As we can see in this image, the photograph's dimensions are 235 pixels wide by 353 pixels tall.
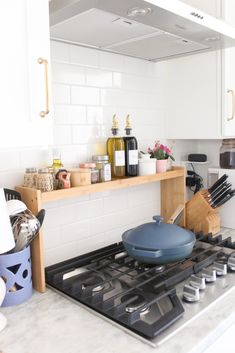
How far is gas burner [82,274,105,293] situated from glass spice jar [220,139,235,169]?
1.02 m

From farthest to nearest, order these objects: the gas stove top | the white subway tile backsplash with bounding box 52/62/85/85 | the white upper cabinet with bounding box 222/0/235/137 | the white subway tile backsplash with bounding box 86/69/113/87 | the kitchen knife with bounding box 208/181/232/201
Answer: the kitchen knife with bounding box 208/181/232/201, the white upper cabinet with bounding box 222/0/235/137, the white subway tile backsplash with bounding box 86/69/113/87, the white subway tile backsplash with bounding box 52/62/85/85, the gas stove top

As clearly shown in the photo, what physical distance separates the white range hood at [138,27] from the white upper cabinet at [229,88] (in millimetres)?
132

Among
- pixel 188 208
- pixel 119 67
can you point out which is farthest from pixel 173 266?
pixel 119 67

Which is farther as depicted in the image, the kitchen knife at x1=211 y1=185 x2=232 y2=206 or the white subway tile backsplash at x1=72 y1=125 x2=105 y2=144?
the kitchen knife at x1=211 y1=185 x2=232 y2=206

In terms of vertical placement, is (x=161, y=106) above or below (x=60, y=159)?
above

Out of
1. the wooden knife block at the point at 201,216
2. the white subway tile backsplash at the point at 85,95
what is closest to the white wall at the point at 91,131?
the white subway tile backsplash at the point at 85,95

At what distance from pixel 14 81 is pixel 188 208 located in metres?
1.21

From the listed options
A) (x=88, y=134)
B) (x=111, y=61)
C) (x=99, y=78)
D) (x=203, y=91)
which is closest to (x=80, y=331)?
(x=88, y=134)

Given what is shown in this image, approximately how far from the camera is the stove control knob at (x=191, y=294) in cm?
109

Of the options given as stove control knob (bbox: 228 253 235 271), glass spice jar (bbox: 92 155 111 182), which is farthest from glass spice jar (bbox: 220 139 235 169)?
glass spice jar (bbox: 92 155 111 182)

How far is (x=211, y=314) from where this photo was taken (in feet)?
3.35

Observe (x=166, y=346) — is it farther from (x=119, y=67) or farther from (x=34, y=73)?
(x=119, y=67)

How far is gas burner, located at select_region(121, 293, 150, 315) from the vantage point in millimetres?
1038

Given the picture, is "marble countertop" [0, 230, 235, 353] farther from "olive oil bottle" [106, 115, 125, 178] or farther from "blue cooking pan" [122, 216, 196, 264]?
"olive oil bottle" [106, 115, 125, 178]
